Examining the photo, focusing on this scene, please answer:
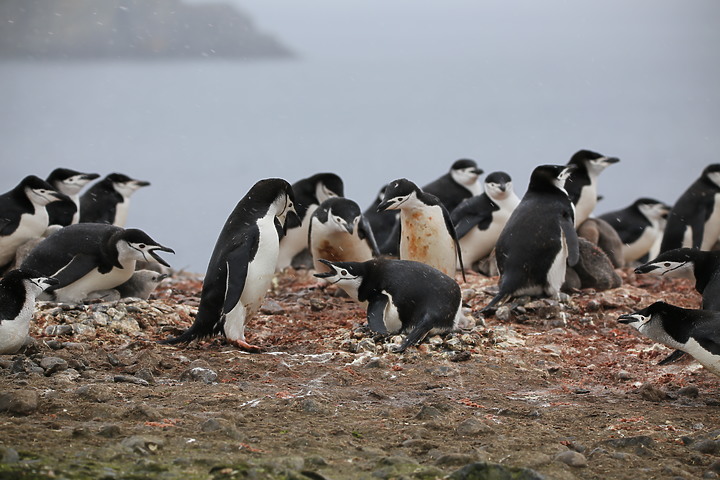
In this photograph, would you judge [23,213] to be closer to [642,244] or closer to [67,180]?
[67,180]

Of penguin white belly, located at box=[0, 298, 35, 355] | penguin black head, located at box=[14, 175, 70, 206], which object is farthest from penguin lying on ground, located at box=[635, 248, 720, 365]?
penguin black head, located at box=[14, 175, 70, 206]

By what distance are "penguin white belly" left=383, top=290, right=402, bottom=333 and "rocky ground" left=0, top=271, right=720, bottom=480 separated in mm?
172

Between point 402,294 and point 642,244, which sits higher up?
point 402,294

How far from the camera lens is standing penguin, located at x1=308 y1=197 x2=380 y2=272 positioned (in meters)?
7.25

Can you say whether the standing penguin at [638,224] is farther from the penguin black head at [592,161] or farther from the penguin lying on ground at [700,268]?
the penguin lying on ground at [700,268]

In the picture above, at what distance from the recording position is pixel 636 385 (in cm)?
473

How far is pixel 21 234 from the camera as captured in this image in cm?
776

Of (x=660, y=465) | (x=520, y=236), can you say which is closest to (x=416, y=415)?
(x=660, y=465)

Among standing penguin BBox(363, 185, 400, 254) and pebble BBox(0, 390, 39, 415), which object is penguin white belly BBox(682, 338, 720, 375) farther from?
standing penguin BBox(363, 185, 400, 254)

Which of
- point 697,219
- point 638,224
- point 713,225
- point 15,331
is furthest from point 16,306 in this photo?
point 638,224

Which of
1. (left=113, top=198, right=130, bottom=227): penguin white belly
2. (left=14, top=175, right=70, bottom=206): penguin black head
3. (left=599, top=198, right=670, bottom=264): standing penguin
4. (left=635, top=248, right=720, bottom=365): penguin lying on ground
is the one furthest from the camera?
(left=599, top=198, right=670, bottom=264): standing penguin

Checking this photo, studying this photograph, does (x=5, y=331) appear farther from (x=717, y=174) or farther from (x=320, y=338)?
(x=717, y=174)

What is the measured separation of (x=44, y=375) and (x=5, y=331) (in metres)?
0.49

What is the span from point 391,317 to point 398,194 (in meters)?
1.69
